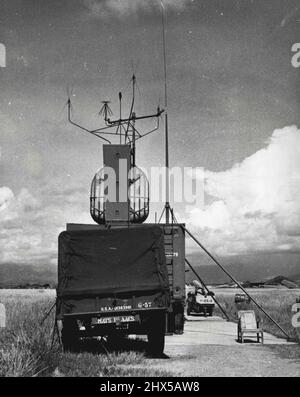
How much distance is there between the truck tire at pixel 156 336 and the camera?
43.8ft

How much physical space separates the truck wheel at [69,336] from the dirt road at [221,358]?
1771 mm

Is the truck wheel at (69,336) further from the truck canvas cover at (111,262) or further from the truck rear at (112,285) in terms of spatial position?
the truck canvas cover at (111,262)

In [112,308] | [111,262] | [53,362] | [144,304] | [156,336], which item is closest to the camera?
[53,362]

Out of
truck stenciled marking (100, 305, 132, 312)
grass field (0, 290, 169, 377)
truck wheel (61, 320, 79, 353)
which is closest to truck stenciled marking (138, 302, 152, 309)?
truck stenciled marking (100, 305, 132, 312)

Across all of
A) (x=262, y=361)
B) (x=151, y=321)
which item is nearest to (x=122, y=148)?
(x=151, y=321)

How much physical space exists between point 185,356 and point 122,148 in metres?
9.76

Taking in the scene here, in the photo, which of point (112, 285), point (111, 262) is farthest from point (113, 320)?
point (111, 262)

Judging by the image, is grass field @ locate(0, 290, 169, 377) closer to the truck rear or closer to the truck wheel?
the truck wheel

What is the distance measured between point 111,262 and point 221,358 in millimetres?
2934

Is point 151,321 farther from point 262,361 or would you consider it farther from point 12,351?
point 12,351

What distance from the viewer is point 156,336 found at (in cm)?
1338

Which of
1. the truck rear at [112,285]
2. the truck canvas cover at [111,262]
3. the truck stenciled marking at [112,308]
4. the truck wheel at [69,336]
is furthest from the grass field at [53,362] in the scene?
the truck canvas cover at [111,262]

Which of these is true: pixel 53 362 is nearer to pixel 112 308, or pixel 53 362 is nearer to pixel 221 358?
pixel 112 308

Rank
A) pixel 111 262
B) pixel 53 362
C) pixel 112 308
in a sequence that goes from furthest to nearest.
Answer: pixel 111 262
pixel 112 308
pixel 53 362
